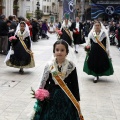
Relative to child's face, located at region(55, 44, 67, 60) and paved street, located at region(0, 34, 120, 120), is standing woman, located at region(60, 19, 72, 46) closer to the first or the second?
paved street, located at region(0, 34, 120, 120)

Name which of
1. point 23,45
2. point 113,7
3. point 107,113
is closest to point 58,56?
point 107,113

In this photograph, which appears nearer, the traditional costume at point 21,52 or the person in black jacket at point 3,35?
the traditional costume at point 21,52

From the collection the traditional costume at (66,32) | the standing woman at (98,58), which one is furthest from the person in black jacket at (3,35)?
the standing woman at (98,58)

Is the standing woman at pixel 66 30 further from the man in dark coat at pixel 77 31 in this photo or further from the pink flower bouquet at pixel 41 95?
the pink flower bouquet at pixel 41 95

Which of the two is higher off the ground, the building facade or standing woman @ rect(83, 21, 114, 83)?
the building facade

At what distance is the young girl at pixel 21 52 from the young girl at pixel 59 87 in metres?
5.70

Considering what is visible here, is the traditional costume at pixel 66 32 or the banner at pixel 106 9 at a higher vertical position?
the banner at pixel 106 9

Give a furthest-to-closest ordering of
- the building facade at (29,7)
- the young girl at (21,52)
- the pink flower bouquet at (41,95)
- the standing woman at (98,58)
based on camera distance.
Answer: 1. the building facade at (29,7)
2. the young girl at (21,52)
3. the standing woman at (98,58)
4. the pink flower bouquet at (41,95)

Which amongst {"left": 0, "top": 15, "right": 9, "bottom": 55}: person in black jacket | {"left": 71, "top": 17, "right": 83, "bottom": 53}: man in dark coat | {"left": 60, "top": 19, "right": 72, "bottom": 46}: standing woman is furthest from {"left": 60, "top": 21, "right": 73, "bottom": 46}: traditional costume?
{"left": 0, "top": 15, "right": 9, "bottom": 55}: person in black jacket

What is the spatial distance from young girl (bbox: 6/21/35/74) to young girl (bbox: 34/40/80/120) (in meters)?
5.70

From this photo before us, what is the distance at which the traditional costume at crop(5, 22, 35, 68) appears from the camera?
9.99 m

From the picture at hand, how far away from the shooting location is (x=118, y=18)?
3534 cm

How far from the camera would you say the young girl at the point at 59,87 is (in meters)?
4.18

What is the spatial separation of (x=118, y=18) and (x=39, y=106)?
3205 cm
